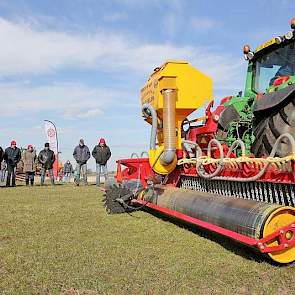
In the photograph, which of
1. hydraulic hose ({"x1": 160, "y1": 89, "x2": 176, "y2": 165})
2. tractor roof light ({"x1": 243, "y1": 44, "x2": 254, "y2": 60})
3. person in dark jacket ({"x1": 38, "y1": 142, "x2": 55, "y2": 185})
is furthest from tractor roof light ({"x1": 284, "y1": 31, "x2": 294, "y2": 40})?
person in dark jacket ({"x1": 38, "y1": 142, "x2": 55, "y2": 185})

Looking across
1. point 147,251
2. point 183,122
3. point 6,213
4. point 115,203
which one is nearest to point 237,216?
point 147,251

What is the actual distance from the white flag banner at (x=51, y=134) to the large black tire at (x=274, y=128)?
15.4 metres

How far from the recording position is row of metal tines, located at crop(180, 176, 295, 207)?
149 inches

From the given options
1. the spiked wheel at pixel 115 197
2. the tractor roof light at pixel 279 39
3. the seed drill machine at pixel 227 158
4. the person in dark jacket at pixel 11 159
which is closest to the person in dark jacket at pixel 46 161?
the person in dark jacket at pixel 11 159

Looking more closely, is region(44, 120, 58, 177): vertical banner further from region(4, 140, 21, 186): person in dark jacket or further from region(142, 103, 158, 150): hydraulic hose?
region(142, 103, 158, 150): hydraulic hose

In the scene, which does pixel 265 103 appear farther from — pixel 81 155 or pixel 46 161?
pixel 46 161

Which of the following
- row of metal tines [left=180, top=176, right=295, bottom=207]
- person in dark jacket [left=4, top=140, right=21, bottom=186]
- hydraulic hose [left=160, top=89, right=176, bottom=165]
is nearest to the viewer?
row of metal tines [left=180, top=176, right=295, bottom=207]

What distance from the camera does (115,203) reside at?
635cm

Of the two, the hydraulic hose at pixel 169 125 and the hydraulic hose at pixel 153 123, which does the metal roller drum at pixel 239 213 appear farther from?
the hydraulic hose at pixel 153 123

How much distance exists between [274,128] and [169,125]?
1284 mm

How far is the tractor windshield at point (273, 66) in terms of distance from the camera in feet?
17.0

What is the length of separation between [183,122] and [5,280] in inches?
132

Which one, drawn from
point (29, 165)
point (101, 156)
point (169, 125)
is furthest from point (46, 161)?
point (169, 125)

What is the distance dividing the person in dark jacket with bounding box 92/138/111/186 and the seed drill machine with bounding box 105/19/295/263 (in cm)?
602
